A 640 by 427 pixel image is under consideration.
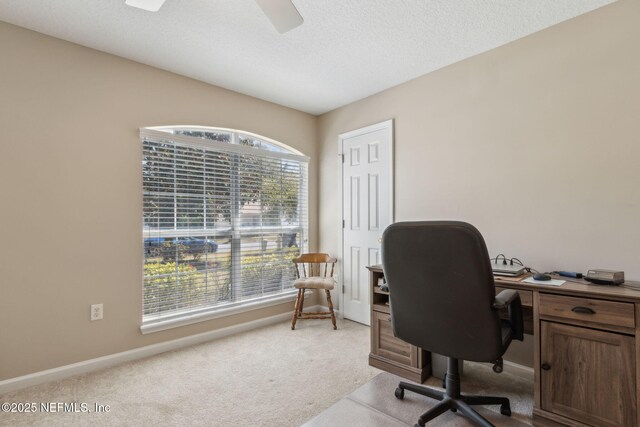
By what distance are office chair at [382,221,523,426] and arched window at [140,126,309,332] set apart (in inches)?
77.9

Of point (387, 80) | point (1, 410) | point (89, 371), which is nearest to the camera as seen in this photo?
point (1, 410)

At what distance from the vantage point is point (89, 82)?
2387 mm

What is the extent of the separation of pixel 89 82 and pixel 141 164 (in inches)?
27.2

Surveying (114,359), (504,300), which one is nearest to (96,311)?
(114,359)

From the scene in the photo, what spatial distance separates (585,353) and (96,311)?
319 cm

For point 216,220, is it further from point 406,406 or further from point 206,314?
point 406,406

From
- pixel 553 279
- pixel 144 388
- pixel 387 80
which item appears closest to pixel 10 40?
pixel 144 388

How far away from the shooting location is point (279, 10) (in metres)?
1.53

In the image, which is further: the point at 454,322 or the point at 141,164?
the point at 141,164

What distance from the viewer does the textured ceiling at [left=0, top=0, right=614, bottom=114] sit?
6.31ft

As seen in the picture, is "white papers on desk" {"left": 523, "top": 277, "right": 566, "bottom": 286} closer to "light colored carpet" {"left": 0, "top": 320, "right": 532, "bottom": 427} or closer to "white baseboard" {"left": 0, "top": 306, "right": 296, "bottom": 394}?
"light colored carpet" {"left": 0, "top": 320, "right": 532, "bottom": 427}

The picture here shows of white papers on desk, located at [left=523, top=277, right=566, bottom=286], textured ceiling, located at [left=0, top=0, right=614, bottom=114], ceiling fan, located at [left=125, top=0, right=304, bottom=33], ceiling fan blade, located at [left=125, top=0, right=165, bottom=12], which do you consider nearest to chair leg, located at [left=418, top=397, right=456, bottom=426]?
white papers on desk, located at [left=523, top=277, right=566, bottom=286]

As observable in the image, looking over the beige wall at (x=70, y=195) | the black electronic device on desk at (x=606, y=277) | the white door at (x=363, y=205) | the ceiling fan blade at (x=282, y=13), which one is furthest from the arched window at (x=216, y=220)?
the black electronic device on desk at (x=606, y=277)

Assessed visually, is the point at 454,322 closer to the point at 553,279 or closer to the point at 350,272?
the point at 553,279
